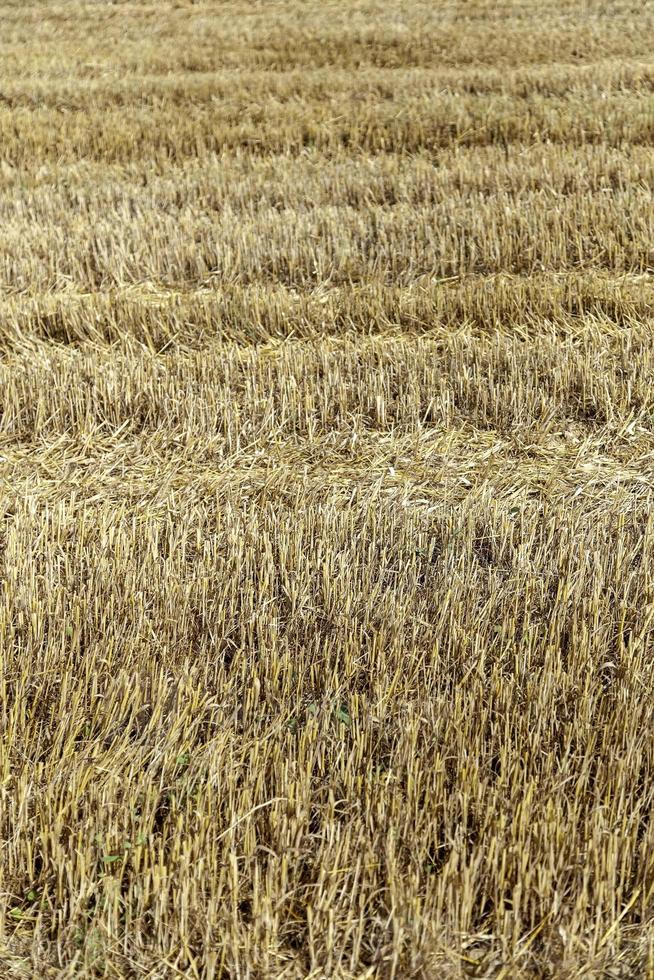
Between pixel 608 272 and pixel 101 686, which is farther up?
pixel 608 272

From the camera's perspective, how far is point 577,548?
3441mm

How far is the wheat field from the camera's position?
2.15m

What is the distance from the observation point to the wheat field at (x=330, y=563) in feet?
7.06

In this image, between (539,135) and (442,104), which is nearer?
(539,135)

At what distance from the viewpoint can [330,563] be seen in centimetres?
334

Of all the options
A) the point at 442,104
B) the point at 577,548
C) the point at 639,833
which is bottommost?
the point at 639,833

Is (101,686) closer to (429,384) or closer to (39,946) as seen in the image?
(39,946)

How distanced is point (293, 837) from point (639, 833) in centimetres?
→ 88

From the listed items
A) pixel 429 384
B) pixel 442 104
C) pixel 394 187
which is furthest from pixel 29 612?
pixel 442 104

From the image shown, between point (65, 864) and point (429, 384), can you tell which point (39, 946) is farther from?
point (429, 384)

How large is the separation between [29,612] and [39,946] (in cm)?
123

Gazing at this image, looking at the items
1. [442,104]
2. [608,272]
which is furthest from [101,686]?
[442,104]

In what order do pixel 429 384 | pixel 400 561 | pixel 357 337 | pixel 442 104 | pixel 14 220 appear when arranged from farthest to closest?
pixel 442 104 → pixel 14 220 → pixel 357 337 → pixel 429 384 → pixel 400 561

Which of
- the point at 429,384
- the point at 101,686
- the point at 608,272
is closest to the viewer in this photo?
the point at 101,686
